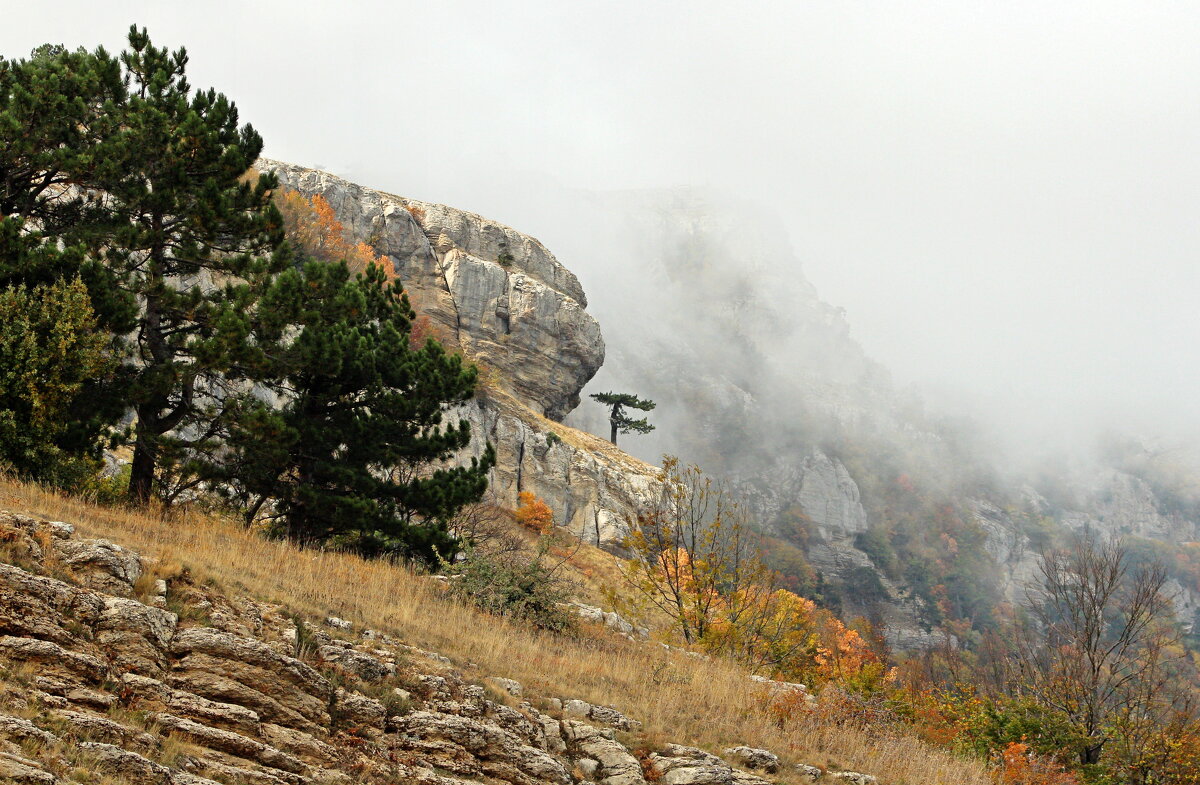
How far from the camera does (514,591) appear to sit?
1440 centimetres

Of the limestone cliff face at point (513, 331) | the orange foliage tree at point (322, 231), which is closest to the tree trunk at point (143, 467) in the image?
the limestone cliff face at point (513, 331)

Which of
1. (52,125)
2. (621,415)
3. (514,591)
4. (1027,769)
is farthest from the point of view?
(621,415)

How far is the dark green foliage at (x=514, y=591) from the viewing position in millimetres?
14117

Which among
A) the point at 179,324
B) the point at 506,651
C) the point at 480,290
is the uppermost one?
the point at 480,290

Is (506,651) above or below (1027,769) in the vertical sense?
above

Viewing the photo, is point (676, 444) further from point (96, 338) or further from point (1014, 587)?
point (96, 338)

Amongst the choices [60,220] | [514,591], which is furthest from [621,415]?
[60,220]

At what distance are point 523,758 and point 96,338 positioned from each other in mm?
10686

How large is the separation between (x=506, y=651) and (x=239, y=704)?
4.77m

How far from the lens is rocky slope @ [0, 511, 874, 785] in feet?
18.1

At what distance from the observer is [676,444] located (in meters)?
172

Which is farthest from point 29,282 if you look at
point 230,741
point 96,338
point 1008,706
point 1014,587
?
point 1014,587

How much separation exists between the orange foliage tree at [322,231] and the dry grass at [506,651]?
41.7 meters

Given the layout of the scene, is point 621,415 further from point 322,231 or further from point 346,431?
point 346,431
